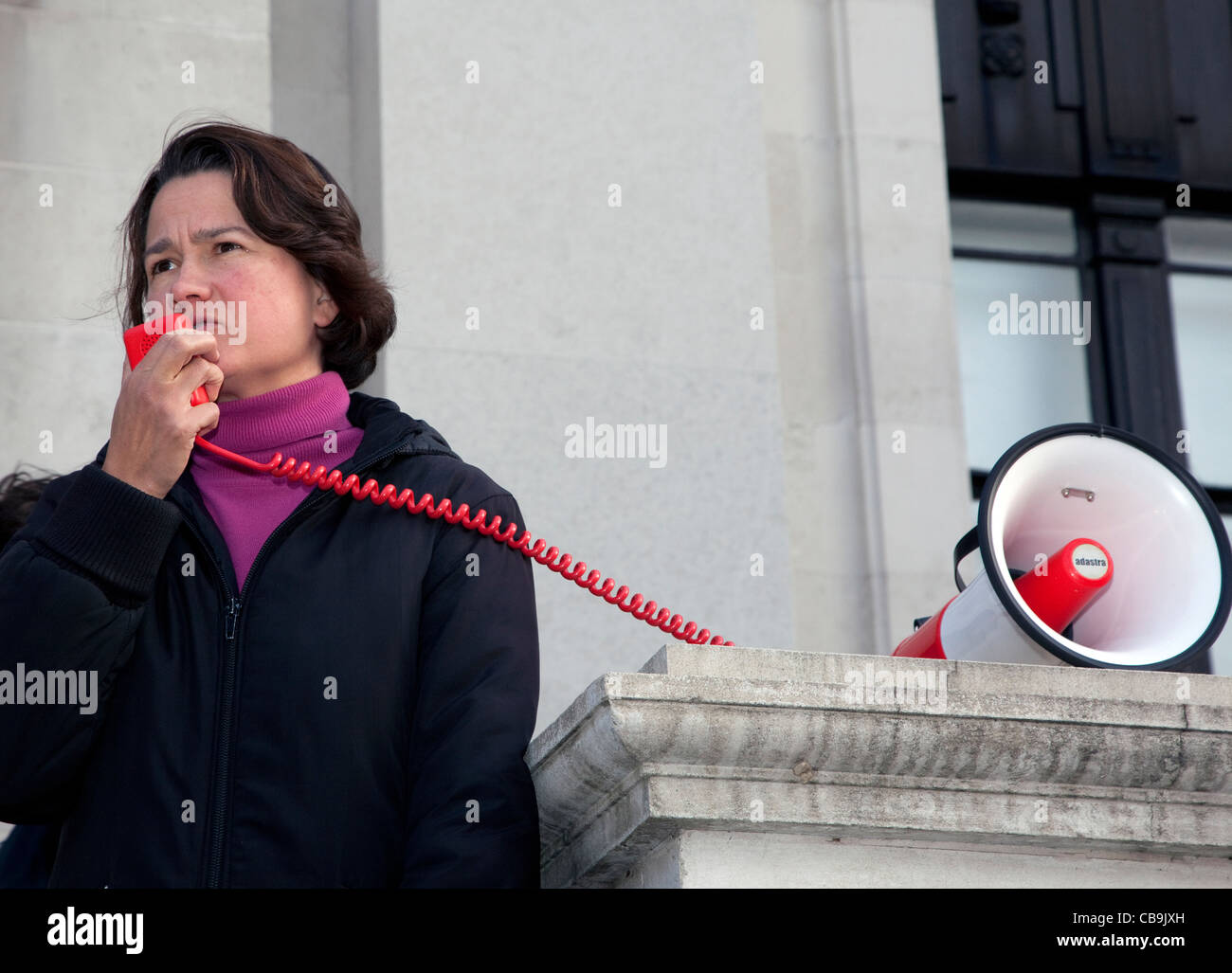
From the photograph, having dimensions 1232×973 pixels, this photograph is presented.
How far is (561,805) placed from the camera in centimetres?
308

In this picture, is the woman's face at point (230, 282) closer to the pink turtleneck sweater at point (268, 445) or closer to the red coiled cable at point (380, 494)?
the pink turtleneck sweater at point (268, 445)

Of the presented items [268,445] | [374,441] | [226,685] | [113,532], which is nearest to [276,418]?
[268,445]

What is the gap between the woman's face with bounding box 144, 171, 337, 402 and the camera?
3.56m

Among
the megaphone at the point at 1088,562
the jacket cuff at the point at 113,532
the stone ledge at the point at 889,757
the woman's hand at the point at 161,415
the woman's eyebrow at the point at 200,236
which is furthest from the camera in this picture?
the woman's eyebrow at the point at 200,236

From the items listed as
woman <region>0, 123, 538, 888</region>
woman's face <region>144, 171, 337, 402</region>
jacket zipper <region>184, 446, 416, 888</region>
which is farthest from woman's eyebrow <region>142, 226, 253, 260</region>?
jacket zipper <region>184, 446, 416, 888</region>

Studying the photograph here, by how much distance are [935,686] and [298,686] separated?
98 cm

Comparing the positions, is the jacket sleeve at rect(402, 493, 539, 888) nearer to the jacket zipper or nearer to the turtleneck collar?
the jacket zipper

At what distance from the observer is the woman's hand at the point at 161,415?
326 centimetres

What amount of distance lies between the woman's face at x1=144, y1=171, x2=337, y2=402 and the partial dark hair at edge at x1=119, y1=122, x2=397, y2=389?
3cm

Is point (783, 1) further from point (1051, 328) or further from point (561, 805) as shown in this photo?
point (561, 805)

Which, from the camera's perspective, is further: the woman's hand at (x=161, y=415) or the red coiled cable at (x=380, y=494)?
the red coiled cable at (x=380, y=494)

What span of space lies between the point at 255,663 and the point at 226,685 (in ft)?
0.18

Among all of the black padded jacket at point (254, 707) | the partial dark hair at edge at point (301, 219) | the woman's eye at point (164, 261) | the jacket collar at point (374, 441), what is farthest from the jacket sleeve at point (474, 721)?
the woman's eye at point (164, 261)

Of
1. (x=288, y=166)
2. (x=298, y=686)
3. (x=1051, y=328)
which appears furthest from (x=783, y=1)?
(x=298, y=686)
